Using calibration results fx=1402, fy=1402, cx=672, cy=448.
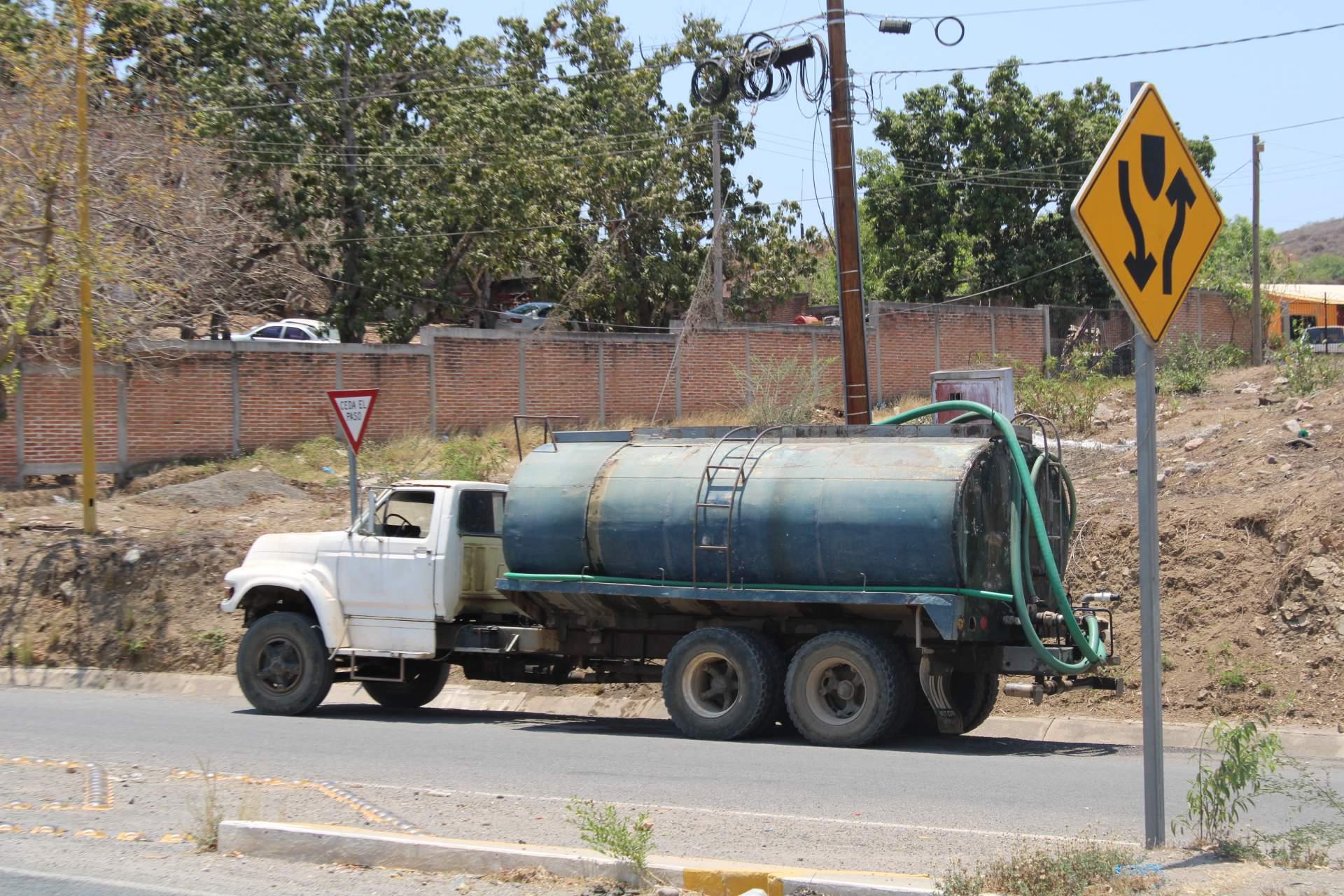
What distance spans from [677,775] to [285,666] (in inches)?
219

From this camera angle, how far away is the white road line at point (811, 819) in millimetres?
7387

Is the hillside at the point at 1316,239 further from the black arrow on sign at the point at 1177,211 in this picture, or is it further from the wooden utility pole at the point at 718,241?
the black arrow on sign at the point at 1177,211

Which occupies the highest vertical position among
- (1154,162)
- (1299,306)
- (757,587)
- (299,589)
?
(1299,306)

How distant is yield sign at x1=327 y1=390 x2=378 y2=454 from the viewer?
15.7 m

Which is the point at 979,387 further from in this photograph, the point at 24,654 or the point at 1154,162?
the point at 24,654

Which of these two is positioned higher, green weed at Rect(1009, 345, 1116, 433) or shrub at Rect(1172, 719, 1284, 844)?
green weed at Rect(1009, 345, 1116, 433)

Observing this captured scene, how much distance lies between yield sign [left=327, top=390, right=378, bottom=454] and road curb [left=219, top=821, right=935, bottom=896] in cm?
845

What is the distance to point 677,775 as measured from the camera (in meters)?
10.1

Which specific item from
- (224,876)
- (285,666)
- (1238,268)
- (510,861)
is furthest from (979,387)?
(1238,268)

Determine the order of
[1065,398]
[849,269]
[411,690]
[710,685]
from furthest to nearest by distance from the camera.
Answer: [1065,398]
[849,269]
[411,690]
[710,685]

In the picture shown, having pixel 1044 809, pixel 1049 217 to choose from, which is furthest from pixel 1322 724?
pixel 1049 217

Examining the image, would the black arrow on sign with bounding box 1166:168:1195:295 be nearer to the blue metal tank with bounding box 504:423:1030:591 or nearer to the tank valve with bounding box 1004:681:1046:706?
the blue metal tank with bounding box 504:423:1030:591

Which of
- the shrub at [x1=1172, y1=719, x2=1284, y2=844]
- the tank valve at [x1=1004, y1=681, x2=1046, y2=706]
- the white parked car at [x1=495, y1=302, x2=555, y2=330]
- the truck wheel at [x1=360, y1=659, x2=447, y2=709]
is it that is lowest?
the truck wheel at [x1=360, y1=659, x2=447, y2=709]

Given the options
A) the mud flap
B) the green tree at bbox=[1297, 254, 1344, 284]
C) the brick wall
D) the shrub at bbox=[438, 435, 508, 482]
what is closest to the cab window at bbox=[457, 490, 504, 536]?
the mud flap
